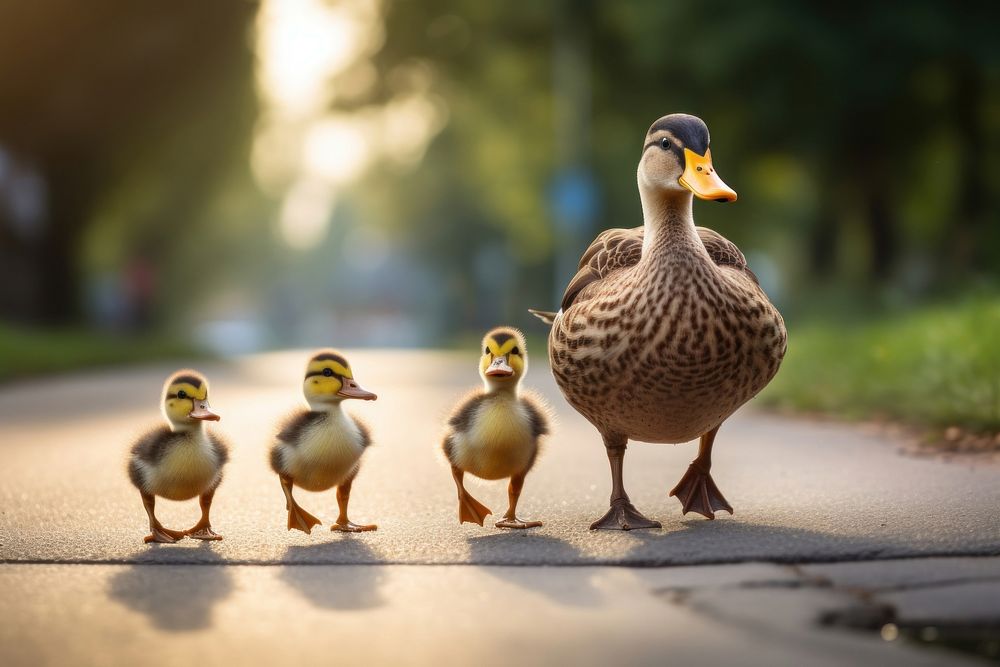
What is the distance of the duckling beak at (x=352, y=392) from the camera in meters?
5.05

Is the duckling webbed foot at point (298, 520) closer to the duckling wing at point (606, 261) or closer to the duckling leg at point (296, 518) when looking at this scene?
the duckling leg at point (296, 518)

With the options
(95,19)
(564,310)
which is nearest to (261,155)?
(95,19)

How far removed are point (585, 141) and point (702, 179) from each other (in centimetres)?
2577

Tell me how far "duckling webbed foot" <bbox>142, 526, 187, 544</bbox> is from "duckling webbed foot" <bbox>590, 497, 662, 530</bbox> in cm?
172

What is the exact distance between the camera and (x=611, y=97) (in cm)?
2786

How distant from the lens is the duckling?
5070mm

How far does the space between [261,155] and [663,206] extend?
3113 cm

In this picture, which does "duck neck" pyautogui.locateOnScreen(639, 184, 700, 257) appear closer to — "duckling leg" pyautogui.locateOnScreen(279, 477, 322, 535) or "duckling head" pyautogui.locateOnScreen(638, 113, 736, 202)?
"duckling head" pyautogui.locateOnScreen(638, 113, 736, 202)

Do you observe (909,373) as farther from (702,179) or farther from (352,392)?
(352,392)

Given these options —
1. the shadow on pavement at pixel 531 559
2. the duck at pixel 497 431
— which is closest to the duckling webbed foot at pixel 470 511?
the duck at pixel 497 431

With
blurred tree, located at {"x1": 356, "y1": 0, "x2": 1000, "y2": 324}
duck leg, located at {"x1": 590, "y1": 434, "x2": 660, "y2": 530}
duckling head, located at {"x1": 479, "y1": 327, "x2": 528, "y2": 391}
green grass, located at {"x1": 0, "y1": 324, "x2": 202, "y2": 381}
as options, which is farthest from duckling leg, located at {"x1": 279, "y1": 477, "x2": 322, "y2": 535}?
blurred tree, located at {"x1": 356, "y1": 0, "x2": 1000, "y2": 324}

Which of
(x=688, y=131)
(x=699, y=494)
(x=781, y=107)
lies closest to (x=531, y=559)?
(x=699, y=494)

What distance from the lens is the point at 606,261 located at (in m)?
5.43

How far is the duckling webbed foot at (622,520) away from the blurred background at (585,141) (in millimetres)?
3751
